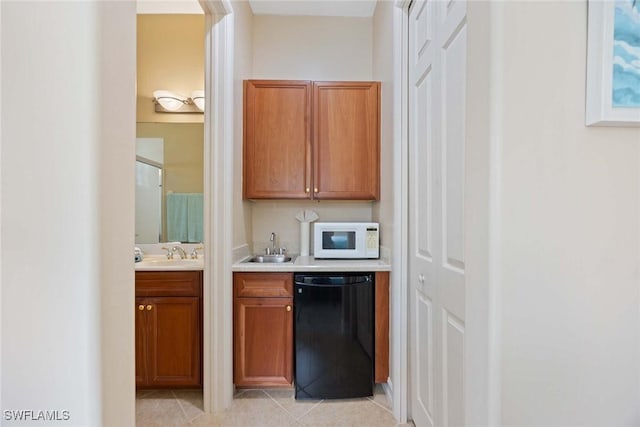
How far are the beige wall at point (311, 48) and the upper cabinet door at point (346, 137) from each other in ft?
1.42

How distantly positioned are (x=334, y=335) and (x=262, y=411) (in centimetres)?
65

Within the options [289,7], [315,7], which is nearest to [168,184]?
[289,7]

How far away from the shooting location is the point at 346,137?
101 inches

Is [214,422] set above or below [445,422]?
below

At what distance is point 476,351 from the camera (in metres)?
0.89

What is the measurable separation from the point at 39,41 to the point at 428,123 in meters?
1.44

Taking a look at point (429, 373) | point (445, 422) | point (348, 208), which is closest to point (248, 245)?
point (348, 208)

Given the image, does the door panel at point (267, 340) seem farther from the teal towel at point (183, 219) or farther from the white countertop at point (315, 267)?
the teal towel at point (183, 219)

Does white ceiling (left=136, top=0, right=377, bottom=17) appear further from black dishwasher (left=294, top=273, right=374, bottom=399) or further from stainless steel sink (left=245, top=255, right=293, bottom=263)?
black dishwasher (left=294, top=273, right=374, bottom=399)

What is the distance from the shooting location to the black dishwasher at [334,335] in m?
2.08

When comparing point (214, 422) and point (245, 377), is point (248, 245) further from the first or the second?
point (214, 422)

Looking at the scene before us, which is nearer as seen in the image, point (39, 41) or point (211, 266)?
point (39, 41)

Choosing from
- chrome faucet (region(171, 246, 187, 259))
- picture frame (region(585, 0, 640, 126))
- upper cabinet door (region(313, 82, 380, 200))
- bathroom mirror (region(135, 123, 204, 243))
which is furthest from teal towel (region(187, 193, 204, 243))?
picture frame (region(585, 0, 640, 126))

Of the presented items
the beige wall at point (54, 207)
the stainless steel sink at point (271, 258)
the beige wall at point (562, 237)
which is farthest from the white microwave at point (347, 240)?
the beige wall at point (54, 207)
